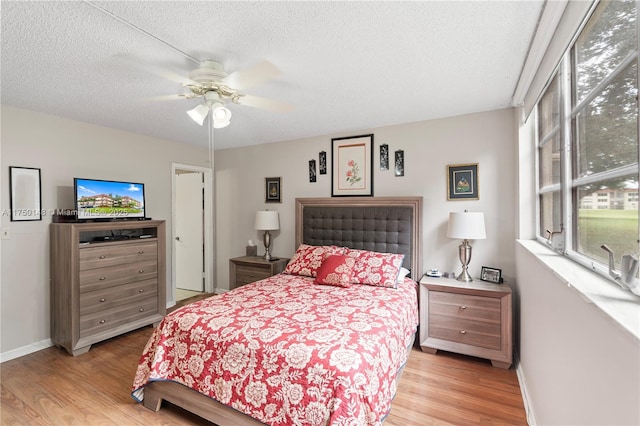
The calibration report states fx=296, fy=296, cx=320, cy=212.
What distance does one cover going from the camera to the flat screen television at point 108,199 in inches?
125

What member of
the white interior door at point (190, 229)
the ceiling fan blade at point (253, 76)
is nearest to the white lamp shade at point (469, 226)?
the ceiling fan blade at point (253, 76)

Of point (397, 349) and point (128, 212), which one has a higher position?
point (128, 212)

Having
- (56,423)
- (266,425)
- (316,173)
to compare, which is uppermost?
(316,173)

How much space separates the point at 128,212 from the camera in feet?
11.9

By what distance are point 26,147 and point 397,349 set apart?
12.9ft

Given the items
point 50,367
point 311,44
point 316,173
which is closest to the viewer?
point 311,44

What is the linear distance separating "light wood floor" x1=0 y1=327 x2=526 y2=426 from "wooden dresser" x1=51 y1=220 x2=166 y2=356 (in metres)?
0.29

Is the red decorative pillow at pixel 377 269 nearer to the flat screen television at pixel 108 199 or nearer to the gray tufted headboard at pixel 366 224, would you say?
the gray tufted headboard at pixel 366 224

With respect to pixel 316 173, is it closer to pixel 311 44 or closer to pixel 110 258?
pixel 311 44

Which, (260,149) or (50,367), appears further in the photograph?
(260,149)

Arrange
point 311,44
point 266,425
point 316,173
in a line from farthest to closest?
point 316,173 < point 311,44 < point 266,425

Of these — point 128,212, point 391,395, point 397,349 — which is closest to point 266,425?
point 391,395

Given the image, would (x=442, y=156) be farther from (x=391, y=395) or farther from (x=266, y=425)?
(x=266, y=425)

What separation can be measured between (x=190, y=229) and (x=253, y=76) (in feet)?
12.6
